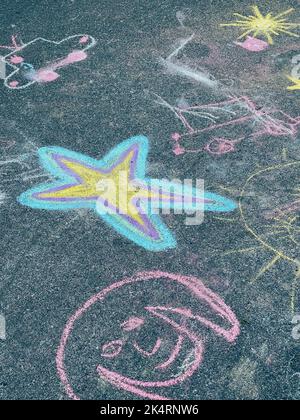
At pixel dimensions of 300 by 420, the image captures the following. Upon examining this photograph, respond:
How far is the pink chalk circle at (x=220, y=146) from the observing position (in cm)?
404

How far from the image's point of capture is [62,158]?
13.5ft

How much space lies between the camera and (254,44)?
5121 mm

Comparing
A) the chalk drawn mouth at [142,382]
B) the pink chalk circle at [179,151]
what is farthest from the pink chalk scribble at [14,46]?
the chalk drawn mouth at [142,382]

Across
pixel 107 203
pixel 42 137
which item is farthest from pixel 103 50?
pixel 107 203

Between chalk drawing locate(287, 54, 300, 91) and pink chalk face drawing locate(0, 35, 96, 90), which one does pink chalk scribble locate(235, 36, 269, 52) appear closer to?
chalk drawing locate(287, 54, 300, 91)

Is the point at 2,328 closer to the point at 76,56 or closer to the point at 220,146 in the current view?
the point at 220,146

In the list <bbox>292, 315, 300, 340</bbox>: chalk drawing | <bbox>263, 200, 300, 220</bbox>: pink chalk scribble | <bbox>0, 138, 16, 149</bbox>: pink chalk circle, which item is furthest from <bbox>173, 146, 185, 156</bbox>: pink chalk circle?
<bbox>292, 315, 300, 340</bbox>: chalk drawing

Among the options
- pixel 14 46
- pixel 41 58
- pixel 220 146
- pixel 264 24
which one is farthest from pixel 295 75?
pixel 14 46

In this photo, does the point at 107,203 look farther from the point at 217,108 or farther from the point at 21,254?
the point at 217,108

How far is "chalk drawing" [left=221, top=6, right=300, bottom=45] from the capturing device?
524cm

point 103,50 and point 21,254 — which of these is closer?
point 21,254

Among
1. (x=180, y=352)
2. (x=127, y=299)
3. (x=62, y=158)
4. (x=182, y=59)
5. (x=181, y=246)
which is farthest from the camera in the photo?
(x=182, y=59)
